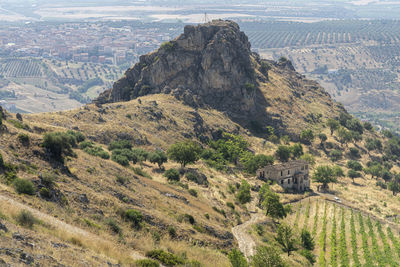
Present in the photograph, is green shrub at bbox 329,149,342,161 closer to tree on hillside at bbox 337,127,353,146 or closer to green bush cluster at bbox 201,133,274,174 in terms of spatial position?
tree on hillside at bbox 337,127,353,146

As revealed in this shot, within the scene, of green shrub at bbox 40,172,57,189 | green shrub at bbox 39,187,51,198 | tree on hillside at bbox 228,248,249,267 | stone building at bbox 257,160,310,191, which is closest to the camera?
green shrub at bbox 39,187,51,198

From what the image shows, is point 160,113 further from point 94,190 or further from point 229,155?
point 94,190

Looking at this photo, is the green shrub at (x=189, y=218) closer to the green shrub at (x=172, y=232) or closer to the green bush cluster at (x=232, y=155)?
the green shrub at (x=172, y=232)

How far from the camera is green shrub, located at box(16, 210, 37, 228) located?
3146 centimetres

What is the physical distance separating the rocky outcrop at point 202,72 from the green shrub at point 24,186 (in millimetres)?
105791

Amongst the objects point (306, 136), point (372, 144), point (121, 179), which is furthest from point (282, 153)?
point (121, 179)

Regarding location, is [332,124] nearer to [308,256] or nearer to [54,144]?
[308,256]

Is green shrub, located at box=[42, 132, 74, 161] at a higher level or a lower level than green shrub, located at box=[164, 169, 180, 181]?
higher

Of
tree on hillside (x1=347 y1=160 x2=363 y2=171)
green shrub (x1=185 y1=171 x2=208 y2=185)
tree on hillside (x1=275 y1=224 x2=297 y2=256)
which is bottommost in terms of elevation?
tree on hillside (x1=347 y1=160 x2=363 y2=171)

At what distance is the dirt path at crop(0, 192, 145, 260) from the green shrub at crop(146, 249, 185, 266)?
47.6 inches

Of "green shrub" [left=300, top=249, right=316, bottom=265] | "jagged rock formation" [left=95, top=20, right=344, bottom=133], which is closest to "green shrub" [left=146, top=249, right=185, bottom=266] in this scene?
"green shrub" [left=300, top=249, right=316, bottom=265]

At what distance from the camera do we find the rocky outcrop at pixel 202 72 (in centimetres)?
14425

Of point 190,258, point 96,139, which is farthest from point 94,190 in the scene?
point 96,139

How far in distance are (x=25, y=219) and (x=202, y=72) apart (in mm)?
119346
